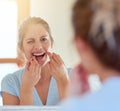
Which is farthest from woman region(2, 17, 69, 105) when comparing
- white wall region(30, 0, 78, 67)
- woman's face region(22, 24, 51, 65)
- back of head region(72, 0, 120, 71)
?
back of head region(72, 0, 120, 71)

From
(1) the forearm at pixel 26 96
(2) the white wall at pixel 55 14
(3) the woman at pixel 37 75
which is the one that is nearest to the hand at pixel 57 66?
(3) the woman at pixel 37 75

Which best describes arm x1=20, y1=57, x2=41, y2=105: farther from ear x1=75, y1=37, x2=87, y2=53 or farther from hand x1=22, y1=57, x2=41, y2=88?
ear x1=75, y1=37, x2=87, y2=53

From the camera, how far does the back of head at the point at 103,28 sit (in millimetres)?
381

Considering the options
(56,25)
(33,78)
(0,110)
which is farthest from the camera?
(56,25)

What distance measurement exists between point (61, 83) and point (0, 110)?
9.1 inches

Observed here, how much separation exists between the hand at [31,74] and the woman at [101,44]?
591mm

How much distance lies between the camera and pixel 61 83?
0.99m

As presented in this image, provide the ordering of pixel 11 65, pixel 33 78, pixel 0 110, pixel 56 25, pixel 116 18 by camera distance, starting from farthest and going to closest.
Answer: pixel 56 25 → pixel 11 65 → pixel 33 78 → pixel 0 110 → pixel 116 18

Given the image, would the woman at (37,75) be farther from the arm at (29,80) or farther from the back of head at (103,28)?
the back of head at (103,28)

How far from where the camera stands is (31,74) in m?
0.98

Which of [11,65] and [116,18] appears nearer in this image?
[116,18]

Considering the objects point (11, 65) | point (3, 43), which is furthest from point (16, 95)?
point (3, 43)

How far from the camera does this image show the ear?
1.30 ft

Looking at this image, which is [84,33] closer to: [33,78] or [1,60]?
[33,78]
